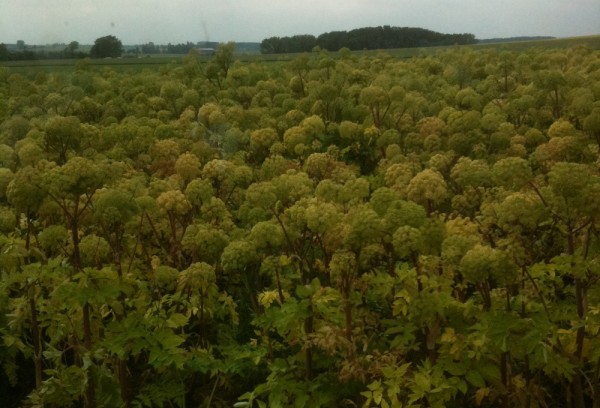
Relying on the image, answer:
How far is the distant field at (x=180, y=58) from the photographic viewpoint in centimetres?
1839

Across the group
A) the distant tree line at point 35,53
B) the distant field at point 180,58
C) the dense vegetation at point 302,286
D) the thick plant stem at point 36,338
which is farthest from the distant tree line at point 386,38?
the thick plant stem at point 36,338

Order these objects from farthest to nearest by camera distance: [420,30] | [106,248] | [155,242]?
[420,30], [155,242], [106,248]

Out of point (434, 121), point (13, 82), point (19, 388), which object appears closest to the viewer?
point (19, 388)

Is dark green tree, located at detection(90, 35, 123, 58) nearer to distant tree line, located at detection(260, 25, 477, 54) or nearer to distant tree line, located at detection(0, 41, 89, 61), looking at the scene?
distant tree line, located at detection(0, 41, 89, 61)

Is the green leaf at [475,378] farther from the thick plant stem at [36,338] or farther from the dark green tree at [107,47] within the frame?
the dark green tree at [107,47]

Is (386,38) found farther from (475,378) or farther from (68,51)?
(475,378)

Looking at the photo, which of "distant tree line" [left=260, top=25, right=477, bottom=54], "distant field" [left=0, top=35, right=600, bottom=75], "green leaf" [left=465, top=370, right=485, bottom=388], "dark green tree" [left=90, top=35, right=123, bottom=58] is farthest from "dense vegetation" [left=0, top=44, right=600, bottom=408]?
"distant tree line" [left=260, top=25, right=477, bottom=54]

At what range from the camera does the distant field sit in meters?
18.4

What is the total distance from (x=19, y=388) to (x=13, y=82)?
46.3 ft

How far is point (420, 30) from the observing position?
84.1 feet

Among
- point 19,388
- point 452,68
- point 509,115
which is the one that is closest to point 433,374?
point 19,388

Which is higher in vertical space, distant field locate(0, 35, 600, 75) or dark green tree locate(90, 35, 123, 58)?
dark green tree locate(90, 35, 123, 58)

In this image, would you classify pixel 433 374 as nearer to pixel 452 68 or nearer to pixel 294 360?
pixel 294 360

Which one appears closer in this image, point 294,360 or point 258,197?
point 294,360
